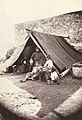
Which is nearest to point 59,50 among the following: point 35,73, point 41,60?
point 41,60

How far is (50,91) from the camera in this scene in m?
2.09

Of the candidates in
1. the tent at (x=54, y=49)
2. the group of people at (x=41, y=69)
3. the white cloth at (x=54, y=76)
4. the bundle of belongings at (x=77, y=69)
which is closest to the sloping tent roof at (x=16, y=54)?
the tent at (x=54, y=49)

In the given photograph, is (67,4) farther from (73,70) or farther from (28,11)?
(73,70)

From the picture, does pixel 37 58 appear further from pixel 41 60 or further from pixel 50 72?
pixel 50 72

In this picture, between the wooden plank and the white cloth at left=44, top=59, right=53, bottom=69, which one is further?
the white cloth at left=44, top=59, right=53, bottom=69

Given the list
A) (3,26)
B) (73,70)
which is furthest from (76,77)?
(3,26)

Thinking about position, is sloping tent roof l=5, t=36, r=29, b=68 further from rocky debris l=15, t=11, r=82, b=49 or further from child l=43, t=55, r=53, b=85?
child l=43, t=55, r=53, b=85

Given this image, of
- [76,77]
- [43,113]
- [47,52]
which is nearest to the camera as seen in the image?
[43,113]

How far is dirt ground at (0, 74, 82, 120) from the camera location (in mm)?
1993

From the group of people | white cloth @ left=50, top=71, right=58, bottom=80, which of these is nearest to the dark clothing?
the group of people

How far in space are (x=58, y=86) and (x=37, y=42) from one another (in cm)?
44

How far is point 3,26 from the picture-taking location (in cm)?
257

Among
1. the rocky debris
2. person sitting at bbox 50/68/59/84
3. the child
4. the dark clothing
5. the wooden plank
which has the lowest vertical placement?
the wooden plank

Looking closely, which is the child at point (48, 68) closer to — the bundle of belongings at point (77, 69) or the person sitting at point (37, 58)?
the person sitting at point (37, 58)
